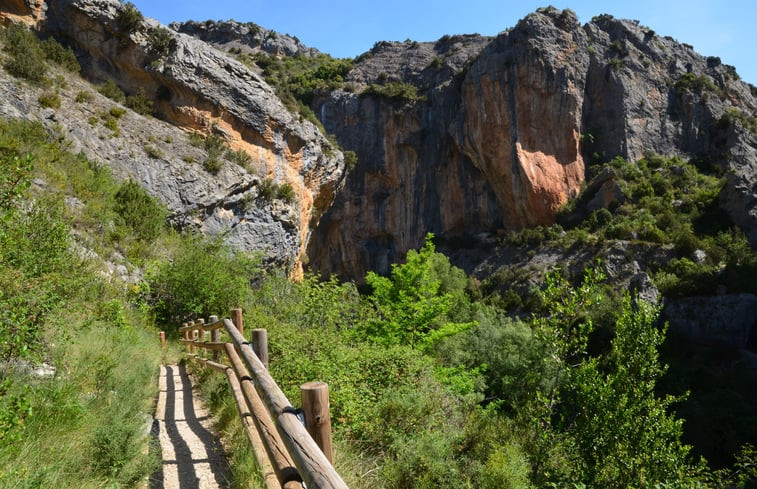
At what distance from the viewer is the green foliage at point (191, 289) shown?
441 inches

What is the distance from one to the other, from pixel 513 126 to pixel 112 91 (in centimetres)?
3025

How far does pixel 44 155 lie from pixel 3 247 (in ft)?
36.8

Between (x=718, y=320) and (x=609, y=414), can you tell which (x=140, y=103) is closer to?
(x=609, y=414)

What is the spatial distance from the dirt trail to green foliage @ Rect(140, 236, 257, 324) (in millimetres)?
4600

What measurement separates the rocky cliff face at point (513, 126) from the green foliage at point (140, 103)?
25773mm

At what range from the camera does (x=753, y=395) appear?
1953 cm

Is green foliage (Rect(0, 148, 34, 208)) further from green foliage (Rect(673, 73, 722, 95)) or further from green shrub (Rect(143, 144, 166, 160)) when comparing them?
green foliage (Rect(673, 73, 722, 95))

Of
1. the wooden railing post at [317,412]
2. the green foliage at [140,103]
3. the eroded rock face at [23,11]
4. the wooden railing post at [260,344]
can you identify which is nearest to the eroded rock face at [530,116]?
the green foliage at [140,103]

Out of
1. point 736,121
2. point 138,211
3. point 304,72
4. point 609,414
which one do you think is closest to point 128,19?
point 138,211

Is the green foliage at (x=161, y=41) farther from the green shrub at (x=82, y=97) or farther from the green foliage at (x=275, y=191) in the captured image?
the green foliage at (x=275, y=191)

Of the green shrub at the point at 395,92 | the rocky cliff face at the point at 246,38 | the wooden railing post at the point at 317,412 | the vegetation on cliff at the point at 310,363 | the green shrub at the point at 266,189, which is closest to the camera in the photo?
the wooden railing post at the point at 317,412

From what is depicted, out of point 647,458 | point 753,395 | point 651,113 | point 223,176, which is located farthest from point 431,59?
point 647,458

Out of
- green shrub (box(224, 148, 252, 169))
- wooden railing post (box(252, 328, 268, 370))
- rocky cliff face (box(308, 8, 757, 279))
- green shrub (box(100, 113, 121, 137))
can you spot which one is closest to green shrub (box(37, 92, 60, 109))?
green shrub (box(100, 113, 121, 137))

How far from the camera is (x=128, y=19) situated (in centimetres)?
1880
